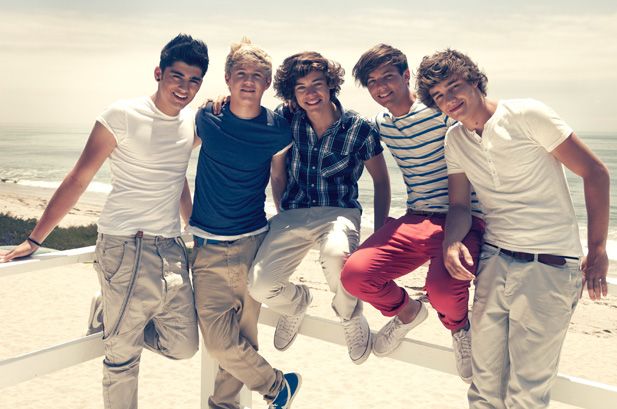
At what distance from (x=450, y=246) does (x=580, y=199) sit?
2430 cm

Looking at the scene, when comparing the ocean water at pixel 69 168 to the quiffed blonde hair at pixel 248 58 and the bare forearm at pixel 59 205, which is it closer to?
the quiffed blonde hair at pixel 248 58

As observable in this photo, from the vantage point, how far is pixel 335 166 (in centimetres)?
289

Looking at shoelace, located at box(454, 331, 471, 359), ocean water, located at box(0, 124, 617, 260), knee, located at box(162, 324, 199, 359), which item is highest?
shoelace, located at box(454, 331, 471, 359)

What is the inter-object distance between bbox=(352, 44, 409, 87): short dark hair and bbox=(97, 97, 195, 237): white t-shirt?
0.82 m

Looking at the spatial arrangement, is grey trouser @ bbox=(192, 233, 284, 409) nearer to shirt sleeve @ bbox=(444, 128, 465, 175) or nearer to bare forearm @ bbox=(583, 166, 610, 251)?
shirt sleeve @ bbox=(444, 128, 465, 175)

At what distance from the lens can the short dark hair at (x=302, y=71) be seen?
2871 mm

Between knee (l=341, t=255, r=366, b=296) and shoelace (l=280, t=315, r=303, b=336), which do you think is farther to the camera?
shoelace (l=280, t=315, r=303, b=336)

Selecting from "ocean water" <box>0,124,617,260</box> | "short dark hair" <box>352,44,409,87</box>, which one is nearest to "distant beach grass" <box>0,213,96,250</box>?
"ocean water" <box>0,124,617,260</box>

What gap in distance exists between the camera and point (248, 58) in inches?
112

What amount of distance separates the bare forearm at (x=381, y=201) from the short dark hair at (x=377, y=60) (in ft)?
1.51

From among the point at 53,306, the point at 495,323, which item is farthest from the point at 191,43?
the point at 53,306

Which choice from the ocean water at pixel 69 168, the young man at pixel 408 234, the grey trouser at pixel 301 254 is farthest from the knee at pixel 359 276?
the ocean water at pixel 69 168

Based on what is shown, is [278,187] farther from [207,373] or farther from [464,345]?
[464,345]

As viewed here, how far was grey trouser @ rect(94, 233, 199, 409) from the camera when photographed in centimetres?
272
